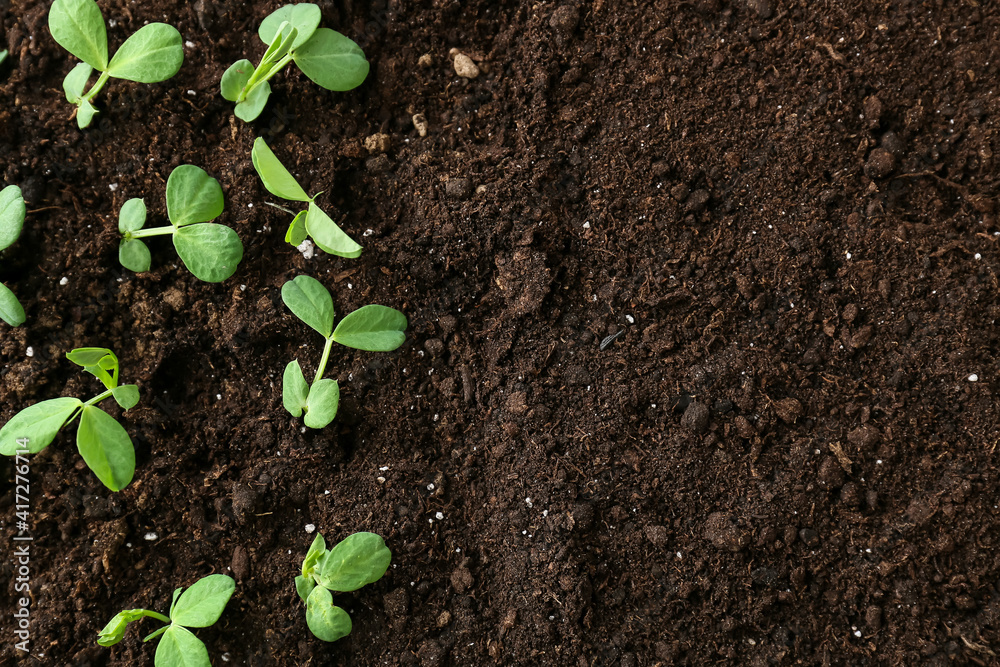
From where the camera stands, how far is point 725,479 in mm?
1153

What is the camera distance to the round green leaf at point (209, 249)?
1.12 m

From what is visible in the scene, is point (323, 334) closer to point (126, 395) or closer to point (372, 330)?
point (372, 330)

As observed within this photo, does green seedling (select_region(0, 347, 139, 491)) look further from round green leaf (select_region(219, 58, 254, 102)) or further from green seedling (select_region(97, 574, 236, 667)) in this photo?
round green leaf (select_region(219, 58, 254, 102))

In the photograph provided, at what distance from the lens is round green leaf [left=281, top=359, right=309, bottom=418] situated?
1.13 meters

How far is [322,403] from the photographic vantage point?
43.4 inches

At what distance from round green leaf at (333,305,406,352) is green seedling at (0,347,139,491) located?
0.39m

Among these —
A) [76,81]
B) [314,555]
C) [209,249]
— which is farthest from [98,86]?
[314,555]

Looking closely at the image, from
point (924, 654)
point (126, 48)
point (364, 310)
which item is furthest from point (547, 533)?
point (126, 48)

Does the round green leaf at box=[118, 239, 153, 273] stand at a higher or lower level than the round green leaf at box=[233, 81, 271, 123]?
lower

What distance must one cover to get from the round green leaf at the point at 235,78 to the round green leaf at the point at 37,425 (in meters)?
0.61

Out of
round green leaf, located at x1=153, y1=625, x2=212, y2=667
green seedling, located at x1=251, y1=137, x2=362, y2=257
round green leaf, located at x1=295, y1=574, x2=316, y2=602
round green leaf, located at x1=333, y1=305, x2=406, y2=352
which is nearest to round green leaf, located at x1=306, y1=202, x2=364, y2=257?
green seedling, located at x1=251, y1=137, x2=362, y2=257

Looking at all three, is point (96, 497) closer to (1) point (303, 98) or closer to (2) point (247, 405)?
(2) point (247, 405)

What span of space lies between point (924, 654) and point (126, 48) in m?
1.75

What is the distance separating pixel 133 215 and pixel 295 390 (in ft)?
1.45
